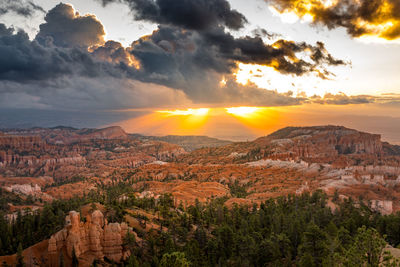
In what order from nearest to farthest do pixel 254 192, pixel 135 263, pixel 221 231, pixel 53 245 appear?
pixel 135 263 < pixel 53 245 < pixel 221 231 < pixel 254 192

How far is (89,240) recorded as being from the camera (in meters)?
56.1

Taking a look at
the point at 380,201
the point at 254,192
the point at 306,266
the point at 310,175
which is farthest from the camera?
the point at 310,175

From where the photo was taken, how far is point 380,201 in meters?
112

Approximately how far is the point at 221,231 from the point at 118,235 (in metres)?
22.9

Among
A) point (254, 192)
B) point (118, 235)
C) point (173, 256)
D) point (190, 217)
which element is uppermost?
point (173, 256)

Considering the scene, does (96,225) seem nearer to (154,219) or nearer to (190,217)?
(154,219)

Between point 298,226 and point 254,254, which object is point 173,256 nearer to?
point 254,254

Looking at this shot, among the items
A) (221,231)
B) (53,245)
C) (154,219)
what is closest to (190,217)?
(154,219)

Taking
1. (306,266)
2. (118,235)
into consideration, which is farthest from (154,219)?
(306,266)

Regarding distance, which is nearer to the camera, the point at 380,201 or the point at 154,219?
the point at 154,219

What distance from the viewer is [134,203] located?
87500 mm

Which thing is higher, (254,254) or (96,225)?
(96,225)

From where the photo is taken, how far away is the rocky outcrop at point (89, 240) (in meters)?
53.7

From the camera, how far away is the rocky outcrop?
53688 millimetres
